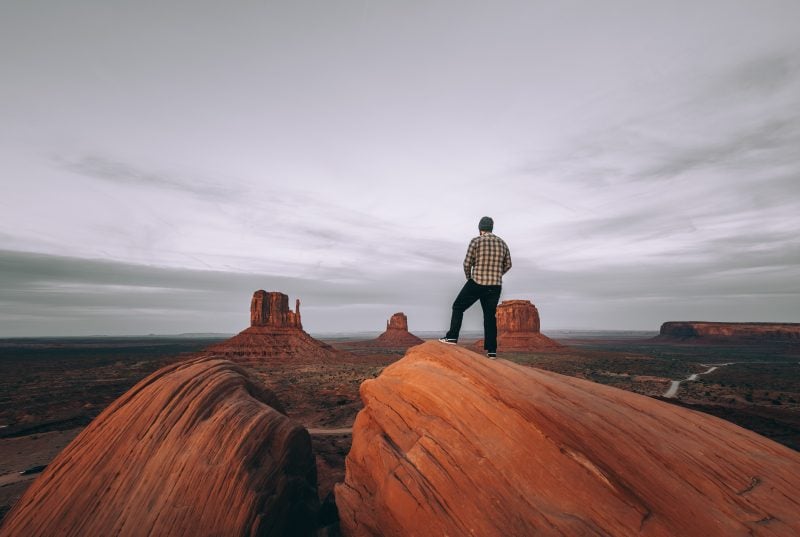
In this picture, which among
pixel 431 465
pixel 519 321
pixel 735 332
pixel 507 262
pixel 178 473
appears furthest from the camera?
pixel 735 332

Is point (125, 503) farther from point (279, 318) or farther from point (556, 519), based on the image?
point (279, 318)

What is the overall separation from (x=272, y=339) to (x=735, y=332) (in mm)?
194348

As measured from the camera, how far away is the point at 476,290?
336 inches

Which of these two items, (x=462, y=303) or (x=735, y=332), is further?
(x=735, y=332)

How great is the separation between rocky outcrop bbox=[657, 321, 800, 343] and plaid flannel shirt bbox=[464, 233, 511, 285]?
7901 inches

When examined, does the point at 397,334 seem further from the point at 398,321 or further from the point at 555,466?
the point at 555,466

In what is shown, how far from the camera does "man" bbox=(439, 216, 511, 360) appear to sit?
8.38 meters

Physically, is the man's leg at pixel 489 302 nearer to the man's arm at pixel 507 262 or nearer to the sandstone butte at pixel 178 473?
the man's arm at pixel 507 262

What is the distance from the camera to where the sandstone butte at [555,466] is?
459 centimetres

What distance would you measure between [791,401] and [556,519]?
43317 mm

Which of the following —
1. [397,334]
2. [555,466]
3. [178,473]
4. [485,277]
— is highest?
→ [485,277]

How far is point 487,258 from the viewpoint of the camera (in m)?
8.38

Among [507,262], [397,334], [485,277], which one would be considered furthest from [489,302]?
[397,334]

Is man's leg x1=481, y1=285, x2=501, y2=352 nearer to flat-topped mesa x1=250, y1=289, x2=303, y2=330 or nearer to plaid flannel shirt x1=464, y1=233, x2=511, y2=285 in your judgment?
plaid flannel shirt x1=464, y1=233, x2=511, y2=285
